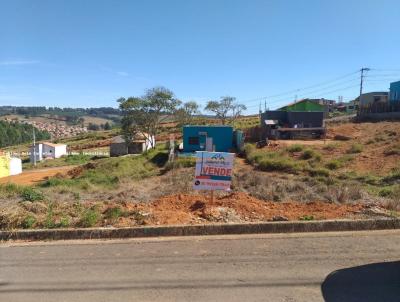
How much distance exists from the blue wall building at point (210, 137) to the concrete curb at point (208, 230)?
30193 millimetres

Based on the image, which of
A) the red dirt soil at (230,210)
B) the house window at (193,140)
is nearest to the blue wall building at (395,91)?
the house window at (193,140)

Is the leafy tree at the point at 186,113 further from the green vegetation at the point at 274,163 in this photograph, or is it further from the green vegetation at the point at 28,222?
the green vegetation at the point at 28,222

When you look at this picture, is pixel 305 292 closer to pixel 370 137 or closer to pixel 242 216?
pixel 242 216

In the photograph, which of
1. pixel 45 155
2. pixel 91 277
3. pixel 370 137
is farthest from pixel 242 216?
pixel 45 155

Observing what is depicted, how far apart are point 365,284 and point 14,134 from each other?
169104mm

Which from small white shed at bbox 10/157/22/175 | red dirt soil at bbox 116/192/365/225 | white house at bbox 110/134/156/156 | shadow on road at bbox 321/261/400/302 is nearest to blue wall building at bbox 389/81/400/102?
white house at bbox 110/134/156/156

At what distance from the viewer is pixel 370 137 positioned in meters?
36.0

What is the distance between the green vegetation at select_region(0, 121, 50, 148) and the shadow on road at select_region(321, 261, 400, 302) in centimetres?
15414

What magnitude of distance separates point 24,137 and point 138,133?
12401cm

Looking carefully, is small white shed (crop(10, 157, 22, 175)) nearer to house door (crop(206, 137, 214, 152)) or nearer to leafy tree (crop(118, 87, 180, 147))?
leafy tree (crop(118, 87, 180, 147))

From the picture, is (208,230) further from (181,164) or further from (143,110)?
(143,110)

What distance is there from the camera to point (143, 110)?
57156mm

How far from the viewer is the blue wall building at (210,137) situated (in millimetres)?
38312

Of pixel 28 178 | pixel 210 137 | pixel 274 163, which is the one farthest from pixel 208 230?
pixel 28 178
